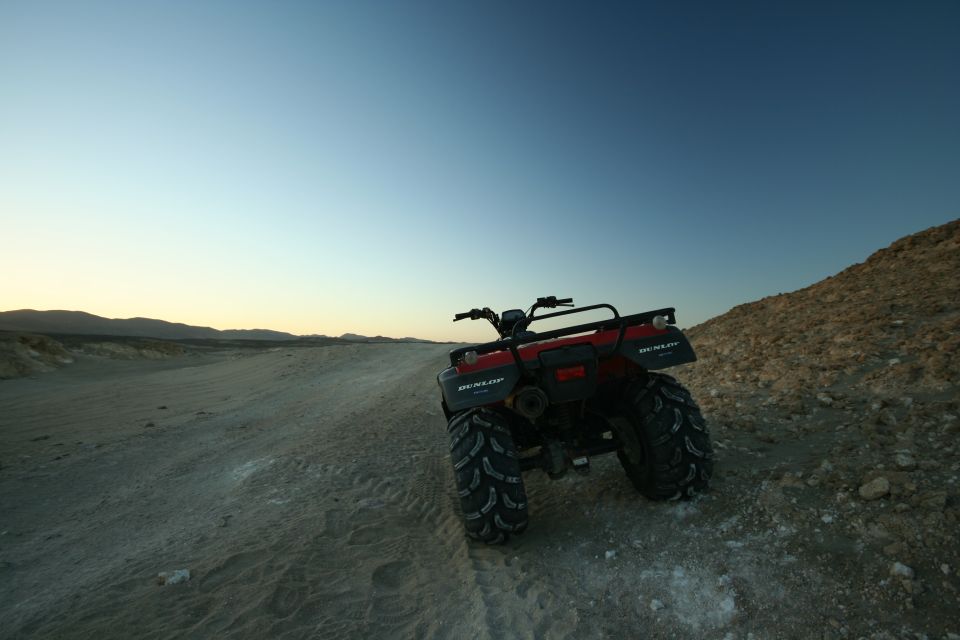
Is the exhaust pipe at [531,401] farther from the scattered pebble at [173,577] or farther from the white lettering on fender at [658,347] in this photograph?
the scattered pebble at [173,577]

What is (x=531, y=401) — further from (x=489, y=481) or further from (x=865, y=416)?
(x=865, y=416)

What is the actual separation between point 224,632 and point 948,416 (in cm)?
547

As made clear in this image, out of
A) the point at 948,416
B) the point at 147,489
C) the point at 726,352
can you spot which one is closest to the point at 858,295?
the point at 726,352

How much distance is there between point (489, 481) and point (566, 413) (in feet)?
2.88

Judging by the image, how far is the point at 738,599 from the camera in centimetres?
236

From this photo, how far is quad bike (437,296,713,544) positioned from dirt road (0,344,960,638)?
0.35m

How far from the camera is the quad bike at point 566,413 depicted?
9.89ft

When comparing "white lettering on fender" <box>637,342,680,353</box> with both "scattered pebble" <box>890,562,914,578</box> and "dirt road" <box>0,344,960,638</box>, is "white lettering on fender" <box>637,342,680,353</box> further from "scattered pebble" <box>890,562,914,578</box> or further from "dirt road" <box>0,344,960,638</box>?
"scattered pebble" <box>890,562,914,578</box>

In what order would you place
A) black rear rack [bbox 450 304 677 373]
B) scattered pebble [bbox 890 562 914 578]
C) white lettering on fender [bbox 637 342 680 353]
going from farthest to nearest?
1. white lettering on fender [bbox 637 342 680 353]
2. black rear rack [bbox 450 304 677 373]
3. scattered pebble [bbox 890 562 914 578]

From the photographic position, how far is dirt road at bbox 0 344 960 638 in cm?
234

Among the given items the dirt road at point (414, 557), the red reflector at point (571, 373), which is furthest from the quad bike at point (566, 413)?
the dirt road at point (414, 557)

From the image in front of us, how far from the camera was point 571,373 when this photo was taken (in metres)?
3.03

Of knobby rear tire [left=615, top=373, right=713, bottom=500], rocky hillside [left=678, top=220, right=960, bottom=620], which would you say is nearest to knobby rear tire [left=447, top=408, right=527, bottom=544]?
knobby rear tire [left=615, top=373, right=713, bottom=500]

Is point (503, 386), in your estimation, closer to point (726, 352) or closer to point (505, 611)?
point (505, 611)
